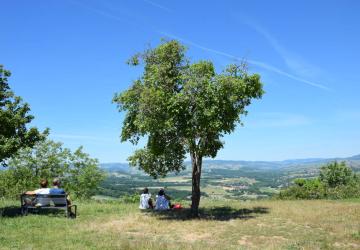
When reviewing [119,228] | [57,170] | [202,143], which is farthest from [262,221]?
[57,170]

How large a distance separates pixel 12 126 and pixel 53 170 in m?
38.2

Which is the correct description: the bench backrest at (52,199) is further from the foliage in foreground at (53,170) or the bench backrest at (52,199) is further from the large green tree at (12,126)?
the foliage in foreground at (53,170)

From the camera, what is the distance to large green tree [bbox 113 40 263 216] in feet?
67.9

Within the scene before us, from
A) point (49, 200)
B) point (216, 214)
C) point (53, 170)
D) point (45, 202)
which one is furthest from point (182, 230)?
point (53, 170)

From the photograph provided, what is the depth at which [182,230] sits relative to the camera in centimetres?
1736

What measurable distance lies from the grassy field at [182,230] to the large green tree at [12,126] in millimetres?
3254

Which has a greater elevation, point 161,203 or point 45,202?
point 45,202

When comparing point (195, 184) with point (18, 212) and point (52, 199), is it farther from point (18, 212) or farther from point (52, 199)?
point (18, 212)

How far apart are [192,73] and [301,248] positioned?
10.9 meters

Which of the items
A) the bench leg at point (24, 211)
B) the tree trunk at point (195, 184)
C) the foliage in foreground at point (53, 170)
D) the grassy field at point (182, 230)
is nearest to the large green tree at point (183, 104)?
the tree trunk at point (195, 184)

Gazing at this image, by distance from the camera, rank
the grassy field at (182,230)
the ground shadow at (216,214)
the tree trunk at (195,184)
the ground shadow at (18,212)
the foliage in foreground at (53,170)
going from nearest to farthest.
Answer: the grassy field at (182,230) → the ground shadow at (18,212) → the ground shadow at (216,214) → the tree trunk at (195,184) → the foliage in foreground at (53,170)

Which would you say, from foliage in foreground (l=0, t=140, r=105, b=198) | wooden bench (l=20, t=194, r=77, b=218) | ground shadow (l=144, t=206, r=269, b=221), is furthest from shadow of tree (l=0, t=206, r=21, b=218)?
foliage in foreground (l=0, t=140, r=105, b=198)

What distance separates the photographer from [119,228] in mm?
17578

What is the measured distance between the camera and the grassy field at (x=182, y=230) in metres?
13.7
